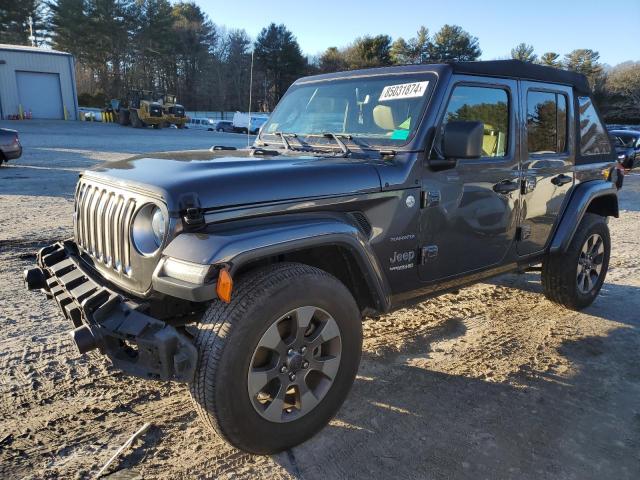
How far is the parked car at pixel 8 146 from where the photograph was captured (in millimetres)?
13109

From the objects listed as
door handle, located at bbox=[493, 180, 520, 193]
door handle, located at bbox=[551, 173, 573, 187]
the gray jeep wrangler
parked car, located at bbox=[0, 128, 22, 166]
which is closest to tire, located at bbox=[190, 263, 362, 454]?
the gray jeep wrangler

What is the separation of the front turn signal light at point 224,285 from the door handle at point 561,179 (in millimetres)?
3107

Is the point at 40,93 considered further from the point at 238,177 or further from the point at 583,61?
the point at 583,61

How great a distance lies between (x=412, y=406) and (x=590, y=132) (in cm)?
320

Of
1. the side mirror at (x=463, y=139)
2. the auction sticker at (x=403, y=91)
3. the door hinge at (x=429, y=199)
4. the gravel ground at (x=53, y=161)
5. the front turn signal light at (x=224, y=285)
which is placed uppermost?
the auction sticker at (x=403, y=91)

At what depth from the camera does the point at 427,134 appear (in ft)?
10.3

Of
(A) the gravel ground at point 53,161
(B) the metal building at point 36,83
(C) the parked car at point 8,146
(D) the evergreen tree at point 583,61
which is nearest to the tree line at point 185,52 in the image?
(D) the evergreen tree at point 583,61

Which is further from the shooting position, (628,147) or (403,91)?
(628,147)

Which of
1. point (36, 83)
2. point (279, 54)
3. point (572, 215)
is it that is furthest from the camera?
point (279, 54)

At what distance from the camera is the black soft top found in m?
3.34

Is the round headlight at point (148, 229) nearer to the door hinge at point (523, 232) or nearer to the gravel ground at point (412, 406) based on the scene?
the gravel ground at point (412, 406)

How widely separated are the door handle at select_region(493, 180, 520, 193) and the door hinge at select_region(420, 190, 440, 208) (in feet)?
2.09

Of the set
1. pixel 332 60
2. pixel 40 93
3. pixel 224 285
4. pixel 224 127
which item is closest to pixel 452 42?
pixel 332 60

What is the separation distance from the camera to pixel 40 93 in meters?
37.7
